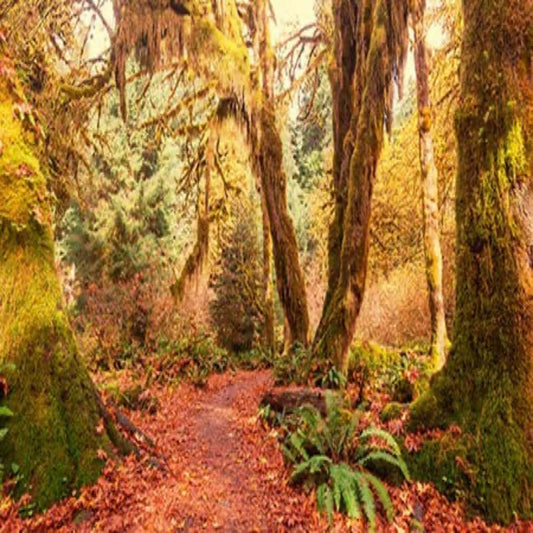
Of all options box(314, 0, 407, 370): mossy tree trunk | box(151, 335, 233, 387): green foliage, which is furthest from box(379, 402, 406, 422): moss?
box(151, 335, 233, 387): green foliage

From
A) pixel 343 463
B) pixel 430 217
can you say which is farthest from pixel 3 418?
pixel 430 217

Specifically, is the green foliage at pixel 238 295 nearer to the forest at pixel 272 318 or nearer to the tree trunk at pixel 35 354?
the forest at pixel 272 318

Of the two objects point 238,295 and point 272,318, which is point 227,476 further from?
→ point 238,295

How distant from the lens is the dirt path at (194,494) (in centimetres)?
328

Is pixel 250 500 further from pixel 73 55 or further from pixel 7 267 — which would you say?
pixel 73 55

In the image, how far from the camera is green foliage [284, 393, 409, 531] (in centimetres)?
345

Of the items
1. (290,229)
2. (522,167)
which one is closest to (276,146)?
(290,229)

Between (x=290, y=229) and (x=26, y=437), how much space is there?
7.56m

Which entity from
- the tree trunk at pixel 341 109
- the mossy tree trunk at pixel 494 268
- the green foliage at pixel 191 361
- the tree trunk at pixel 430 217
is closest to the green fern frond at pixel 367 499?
the mossy tree trunk at pixel 494 268

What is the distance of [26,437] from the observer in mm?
3457

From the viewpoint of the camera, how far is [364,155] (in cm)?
685

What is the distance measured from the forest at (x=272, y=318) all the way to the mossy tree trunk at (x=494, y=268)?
2 cm

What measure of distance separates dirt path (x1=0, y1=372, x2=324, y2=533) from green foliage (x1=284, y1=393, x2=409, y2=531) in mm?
222

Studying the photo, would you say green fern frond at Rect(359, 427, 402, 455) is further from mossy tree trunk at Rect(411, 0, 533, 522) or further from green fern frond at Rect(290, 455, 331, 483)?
green fern frond at Rect(290, 455, 331, 483)
